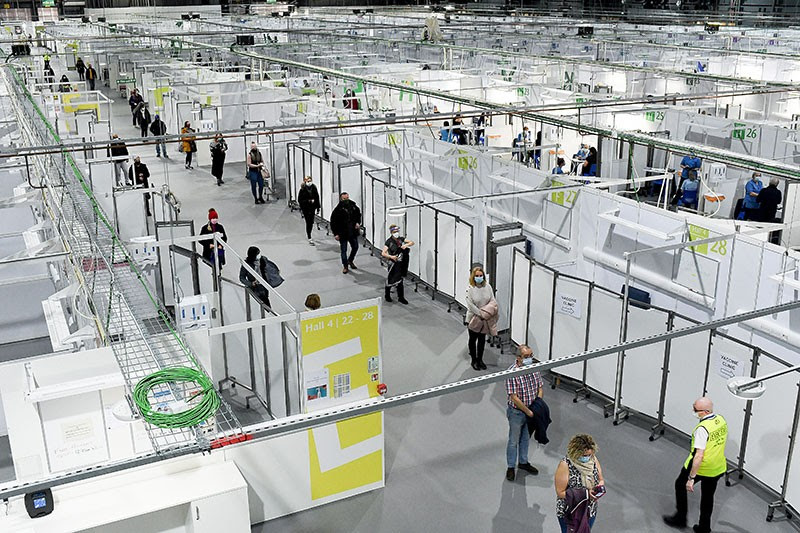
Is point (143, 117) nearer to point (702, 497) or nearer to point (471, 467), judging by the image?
point (471, 467)

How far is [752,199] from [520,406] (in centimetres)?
766

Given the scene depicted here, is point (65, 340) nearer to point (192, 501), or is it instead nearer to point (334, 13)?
point (192, 501)

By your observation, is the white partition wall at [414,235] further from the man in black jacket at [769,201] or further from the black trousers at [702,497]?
the black trousers at [702,497]

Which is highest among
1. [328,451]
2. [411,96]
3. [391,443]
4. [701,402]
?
[411,96]

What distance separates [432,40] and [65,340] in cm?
1819

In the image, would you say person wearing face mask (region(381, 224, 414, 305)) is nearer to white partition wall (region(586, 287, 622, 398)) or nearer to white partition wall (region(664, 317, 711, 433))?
white partition wall (region(586, 287, 622, 398))

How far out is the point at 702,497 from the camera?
622cm

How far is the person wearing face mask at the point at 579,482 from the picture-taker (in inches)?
212

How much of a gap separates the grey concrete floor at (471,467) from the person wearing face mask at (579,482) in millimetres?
1096

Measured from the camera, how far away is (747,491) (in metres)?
6.91

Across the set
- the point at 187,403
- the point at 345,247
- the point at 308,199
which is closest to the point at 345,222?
the point at 345,247

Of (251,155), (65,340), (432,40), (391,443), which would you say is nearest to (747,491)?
(391,443)

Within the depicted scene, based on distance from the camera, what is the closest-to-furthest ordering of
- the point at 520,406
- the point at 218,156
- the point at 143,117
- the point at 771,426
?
the point at 771,426, the point at 520,406, the point at 218,156, the point at 143,117

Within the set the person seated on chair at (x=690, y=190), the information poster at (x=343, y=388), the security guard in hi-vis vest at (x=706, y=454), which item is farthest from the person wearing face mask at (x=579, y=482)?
the person seated on chair at (x=690, y=190)
